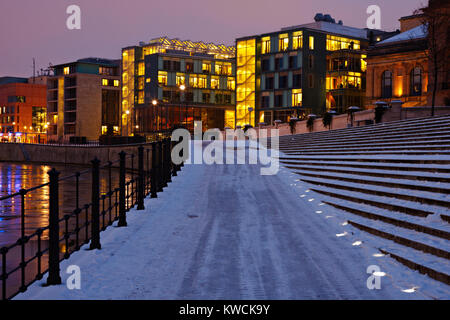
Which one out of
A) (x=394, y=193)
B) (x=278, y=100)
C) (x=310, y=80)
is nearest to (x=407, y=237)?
(x=394, y=193)

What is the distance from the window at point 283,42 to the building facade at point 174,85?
66.3ft

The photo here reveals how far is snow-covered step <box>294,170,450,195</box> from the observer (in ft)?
33.4

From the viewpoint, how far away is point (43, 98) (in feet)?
478

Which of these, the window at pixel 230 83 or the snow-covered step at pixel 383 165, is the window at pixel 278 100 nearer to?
the window at pixel 230 83

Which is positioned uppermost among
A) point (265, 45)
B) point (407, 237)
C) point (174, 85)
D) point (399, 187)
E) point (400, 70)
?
point (265, 45)

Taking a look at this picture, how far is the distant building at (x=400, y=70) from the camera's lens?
5481cm

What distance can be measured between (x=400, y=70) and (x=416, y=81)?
228cm

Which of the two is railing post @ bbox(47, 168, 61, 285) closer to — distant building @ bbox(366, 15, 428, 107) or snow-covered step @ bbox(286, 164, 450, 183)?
snow-covered step @ bbox(286, 164, 450, 183)

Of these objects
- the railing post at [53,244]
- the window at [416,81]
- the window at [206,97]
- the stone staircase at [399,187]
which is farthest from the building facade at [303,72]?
the railing post at [53,244]

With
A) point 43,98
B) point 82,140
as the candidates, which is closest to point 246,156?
point 82,140

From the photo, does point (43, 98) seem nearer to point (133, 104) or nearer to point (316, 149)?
point (133, 104)

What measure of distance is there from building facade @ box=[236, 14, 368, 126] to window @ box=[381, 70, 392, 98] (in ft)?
61.4

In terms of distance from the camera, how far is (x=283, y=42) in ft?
266

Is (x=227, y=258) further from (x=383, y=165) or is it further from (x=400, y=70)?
(x=400, y=70)
